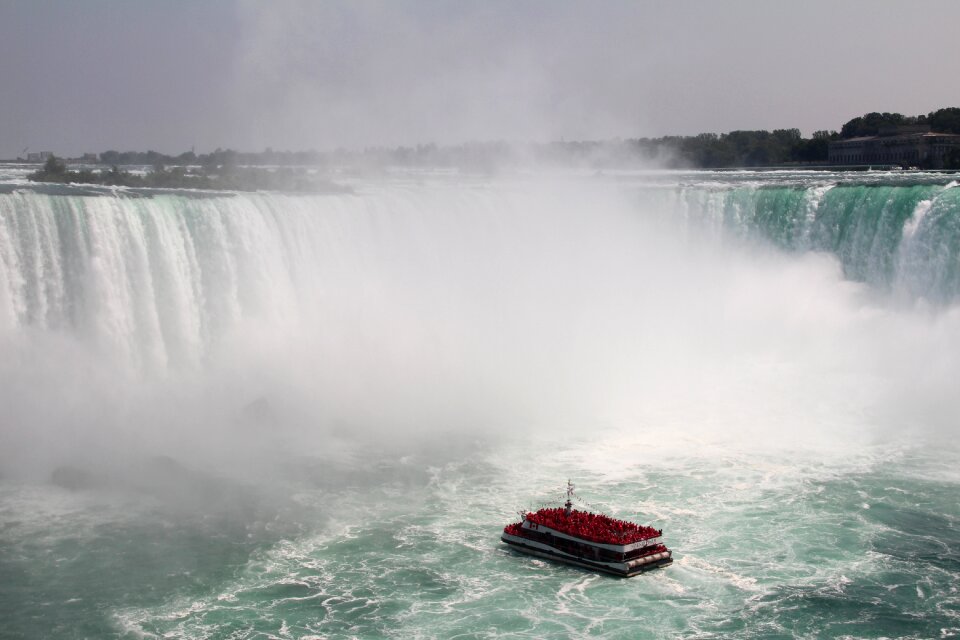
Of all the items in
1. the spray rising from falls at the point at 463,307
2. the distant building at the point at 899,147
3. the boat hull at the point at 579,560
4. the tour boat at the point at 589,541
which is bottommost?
the boat hull at the point at 579,560

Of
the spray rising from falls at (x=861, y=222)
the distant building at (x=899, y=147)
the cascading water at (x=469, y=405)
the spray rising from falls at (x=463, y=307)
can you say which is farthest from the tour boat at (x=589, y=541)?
the distant building at (x=899, y=147)

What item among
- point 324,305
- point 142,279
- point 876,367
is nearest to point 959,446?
point 876,367

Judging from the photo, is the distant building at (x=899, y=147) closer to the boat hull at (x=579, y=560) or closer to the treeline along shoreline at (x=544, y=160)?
the treeline along shoreline at (x=544, y=160)

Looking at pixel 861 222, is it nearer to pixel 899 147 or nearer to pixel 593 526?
pixel 593 526

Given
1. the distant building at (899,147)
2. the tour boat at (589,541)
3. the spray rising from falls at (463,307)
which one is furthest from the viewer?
the distant building at (899,147)

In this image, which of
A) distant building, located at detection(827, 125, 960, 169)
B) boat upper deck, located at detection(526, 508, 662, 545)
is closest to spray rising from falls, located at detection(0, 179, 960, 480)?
boat upper deck, located at detection(526, 508, 662, 545)

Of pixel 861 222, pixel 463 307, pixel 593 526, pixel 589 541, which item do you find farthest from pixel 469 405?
pixel 861 222

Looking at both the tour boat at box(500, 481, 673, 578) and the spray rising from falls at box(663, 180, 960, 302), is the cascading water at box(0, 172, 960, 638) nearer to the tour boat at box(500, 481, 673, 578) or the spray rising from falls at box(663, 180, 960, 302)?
the spray rising from falls at box(663, 180, 960, 302)
